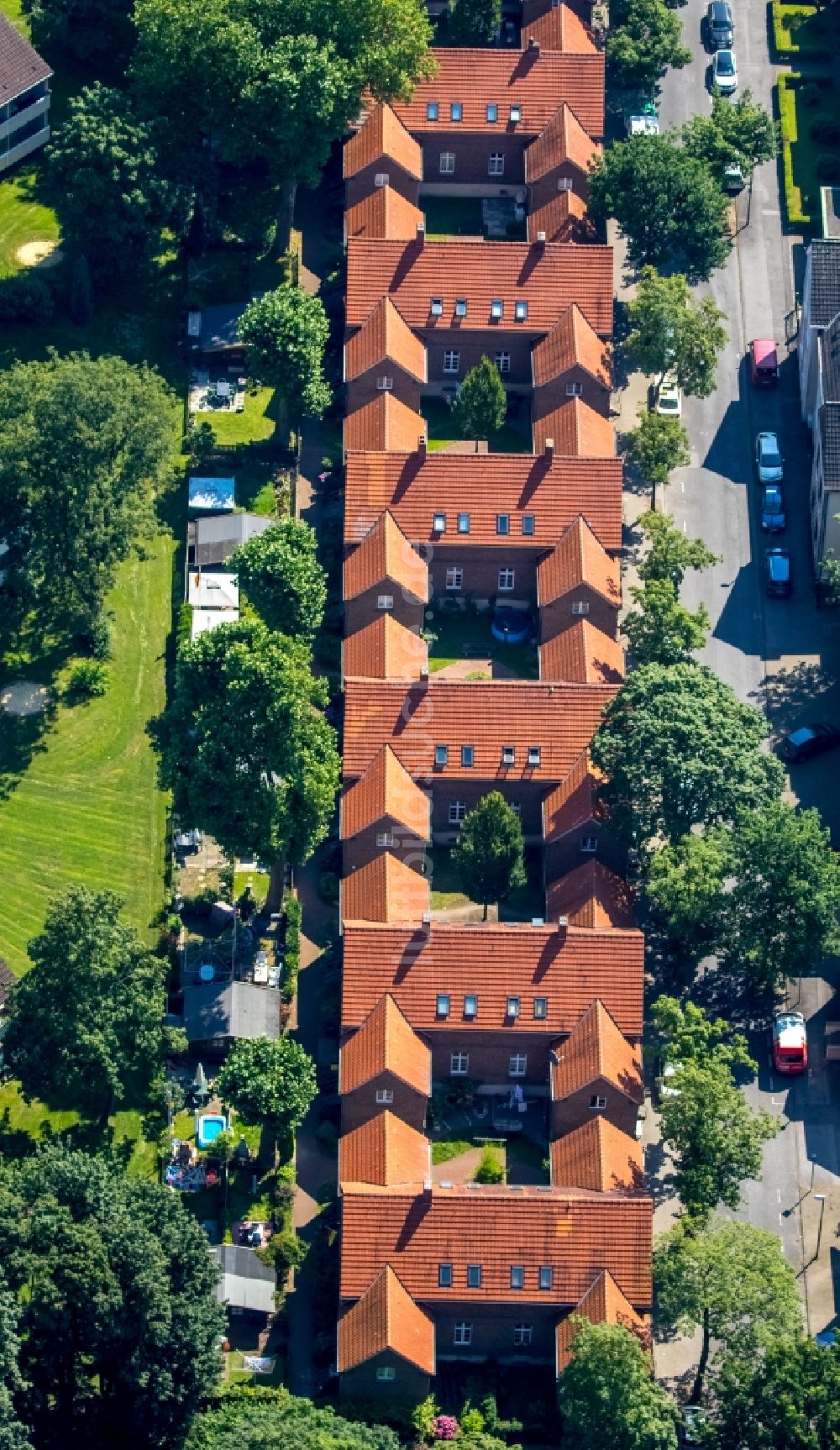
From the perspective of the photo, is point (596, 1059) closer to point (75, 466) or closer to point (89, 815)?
point (89, 815)

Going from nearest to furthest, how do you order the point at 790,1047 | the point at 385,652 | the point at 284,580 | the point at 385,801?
the point at 790,1047 < the point at 385,801 < the point at 284,580 < the point at 385,652

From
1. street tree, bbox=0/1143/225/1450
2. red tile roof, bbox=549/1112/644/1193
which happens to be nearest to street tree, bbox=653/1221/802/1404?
red tile roof, bbox=549/1112/644/1193

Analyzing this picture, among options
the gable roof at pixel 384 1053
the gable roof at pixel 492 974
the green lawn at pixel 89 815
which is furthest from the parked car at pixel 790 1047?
the green lawn at pixel 89 815

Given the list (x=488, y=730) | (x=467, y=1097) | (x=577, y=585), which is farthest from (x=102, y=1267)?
(x=577, y=585)

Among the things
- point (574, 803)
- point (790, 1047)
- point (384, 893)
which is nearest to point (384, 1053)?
point (384, 893)

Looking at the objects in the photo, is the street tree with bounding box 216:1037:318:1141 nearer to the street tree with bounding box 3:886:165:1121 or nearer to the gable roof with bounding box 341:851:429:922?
the street tree with bounding box 3:886:165:1121

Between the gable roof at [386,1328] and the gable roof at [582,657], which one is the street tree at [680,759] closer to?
the gable roof at [582,657]
